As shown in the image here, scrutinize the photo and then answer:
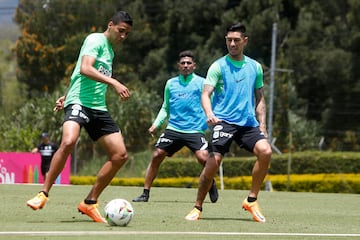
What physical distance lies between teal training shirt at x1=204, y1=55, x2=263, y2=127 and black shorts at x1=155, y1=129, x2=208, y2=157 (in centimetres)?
427

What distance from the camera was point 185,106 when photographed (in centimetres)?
1527

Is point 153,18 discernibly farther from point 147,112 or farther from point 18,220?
point 18,220

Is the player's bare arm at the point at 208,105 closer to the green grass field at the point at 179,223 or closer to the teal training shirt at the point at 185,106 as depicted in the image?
the green grass field at the point at 179,223

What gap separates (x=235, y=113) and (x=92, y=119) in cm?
180

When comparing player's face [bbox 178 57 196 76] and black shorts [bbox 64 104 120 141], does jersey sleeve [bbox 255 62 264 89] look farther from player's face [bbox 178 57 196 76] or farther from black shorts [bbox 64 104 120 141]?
player's face [bbox 178 57 196 76]

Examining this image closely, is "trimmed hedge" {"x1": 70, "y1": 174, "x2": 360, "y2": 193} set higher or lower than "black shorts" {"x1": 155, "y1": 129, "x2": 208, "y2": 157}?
lower

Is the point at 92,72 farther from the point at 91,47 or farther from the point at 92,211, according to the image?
the point at 92,211

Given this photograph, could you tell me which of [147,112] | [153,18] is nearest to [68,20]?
[153,18]

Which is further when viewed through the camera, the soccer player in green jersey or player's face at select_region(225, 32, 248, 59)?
player's face at select_region(225, 32, 248, 59)

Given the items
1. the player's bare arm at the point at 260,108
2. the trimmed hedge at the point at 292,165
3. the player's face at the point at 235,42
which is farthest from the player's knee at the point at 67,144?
the trimmed hedge at the point at 292,165

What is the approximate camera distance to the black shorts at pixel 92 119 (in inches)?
386

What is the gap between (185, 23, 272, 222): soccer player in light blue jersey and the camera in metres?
10.6

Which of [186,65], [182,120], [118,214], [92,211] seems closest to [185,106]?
[182,120]

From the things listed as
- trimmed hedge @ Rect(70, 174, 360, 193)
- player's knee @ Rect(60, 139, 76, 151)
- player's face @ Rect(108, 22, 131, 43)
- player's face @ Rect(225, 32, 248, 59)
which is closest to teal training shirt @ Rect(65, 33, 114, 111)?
player's face @ Rect(108, 22, 131, 43)
